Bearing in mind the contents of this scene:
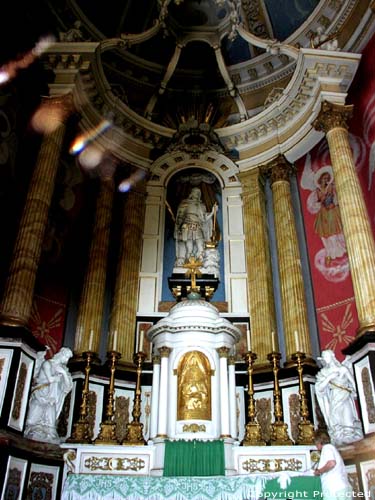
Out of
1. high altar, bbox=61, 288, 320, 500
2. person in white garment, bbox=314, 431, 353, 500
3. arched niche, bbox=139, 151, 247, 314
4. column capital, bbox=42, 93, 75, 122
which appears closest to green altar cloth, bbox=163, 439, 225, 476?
high altar, bbox=61, 288, 320, 500

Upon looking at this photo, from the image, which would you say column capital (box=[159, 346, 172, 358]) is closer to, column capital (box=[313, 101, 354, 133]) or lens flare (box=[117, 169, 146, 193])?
lens flare (box=[117, 169, 146, 193])

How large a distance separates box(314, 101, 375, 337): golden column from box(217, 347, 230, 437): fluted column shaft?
7.19 ft

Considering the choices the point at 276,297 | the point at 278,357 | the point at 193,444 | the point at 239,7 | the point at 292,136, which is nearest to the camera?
the point at 193,444

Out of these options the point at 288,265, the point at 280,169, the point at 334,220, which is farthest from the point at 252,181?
the point at 288,265

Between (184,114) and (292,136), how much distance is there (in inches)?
140

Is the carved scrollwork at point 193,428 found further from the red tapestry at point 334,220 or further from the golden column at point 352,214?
the red tapestry at point 334,220

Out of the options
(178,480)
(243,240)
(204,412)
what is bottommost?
(178,480)

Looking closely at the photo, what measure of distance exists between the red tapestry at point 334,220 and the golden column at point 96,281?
15.1 feet

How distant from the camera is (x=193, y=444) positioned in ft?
25.3

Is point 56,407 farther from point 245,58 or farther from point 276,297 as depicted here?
point 245,58

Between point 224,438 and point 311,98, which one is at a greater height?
point 311,98

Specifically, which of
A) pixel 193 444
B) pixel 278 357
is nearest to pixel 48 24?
pixel 278 357

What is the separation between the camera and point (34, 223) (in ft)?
29.7

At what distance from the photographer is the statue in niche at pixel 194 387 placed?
8.09 meters
